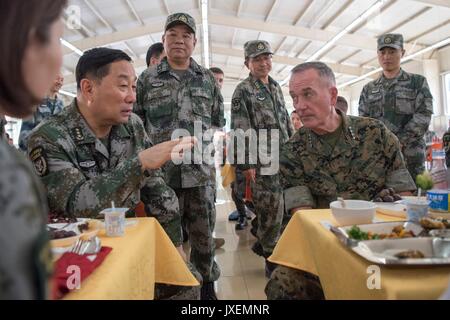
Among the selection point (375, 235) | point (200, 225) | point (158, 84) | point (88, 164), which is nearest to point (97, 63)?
point (88, 164)

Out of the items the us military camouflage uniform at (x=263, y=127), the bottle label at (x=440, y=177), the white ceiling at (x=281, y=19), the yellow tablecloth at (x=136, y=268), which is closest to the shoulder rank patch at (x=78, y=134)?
the yellow tablecloth at (x=136, y=268)

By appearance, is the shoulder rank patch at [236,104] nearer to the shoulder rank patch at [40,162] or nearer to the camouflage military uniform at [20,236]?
the shoulder rank patch at [40,162]

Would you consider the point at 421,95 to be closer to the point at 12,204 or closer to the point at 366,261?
the point at 366,261

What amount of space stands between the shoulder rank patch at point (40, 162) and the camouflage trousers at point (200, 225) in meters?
1.04

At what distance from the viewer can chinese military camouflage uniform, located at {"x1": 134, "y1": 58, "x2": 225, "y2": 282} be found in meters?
2.27

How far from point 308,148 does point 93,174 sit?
96 cm

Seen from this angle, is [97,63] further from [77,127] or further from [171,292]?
[171,292]

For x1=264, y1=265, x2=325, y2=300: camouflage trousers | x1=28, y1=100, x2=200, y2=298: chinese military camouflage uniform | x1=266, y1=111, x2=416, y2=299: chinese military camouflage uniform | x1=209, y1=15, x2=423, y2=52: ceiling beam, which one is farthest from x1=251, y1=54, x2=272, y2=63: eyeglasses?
x1=209, y1=15, x2=423, y2=52: ceiling beam

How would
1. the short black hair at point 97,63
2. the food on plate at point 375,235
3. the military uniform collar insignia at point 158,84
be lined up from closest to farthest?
the food on plate at point 375,235
the short black hair at point 97,63
the military uniform collar insignia at point 158,84

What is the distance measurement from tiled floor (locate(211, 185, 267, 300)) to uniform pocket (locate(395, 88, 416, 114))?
6.21 ft

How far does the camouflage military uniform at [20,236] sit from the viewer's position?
13.5 inches

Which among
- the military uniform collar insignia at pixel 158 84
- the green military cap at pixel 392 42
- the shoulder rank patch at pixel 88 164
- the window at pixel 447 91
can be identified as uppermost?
the window at pixel 447 91

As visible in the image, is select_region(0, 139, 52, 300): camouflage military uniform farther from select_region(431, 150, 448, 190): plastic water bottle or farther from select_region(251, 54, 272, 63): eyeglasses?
select_region(251, 54, 272, 63): eyeglasses
